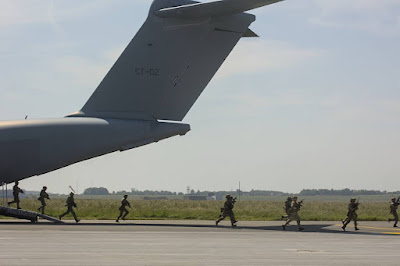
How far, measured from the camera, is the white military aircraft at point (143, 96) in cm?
2638

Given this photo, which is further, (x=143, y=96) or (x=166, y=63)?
(x=143, y=96)

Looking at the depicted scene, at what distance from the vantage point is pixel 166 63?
27.3m

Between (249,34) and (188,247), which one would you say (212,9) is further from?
(188,247)

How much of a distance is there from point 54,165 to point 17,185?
18.3 feet

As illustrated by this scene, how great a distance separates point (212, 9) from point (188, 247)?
1090 cm

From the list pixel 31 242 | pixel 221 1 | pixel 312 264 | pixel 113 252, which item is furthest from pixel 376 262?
pixel 221 1

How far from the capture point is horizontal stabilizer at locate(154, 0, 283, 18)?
25109mm

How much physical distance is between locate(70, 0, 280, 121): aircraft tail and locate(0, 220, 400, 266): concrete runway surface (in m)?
5.10

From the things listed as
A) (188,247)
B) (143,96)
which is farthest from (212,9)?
(188,247)

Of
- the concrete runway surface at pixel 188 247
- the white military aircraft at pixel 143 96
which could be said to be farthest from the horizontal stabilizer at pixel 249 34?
the concrete runway surface at pixel 188 247

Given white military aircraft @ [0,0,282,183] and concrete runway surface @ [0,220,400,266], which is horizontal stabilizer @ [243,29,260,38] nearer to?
white military aircraft @ [0,0,282,183]

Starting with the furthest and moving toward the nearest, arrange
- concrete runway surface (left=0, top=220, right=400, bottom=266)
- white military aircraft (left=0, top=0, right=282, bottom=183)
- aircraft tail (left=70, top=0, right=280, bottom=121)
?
1. aircraft tail (left=70, top=0, right=280, bottom=121)
2. white military aircraft (left=0, top=0, right=282, bottom=183)
3. concrete runway surface (left=0, top=220, right=400, bottom=266)

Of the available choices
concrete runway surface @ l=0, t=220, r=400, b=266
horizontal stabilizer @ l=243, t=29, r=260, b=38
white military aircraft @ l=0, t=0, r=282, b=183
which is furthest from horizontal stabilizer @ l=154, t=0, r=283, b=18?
concrete runway surface @ l=0, t=220, r=400, b=266

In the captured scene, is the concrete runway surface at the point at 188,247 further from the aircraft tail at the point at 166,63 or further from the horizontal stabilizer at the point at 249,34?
the horizontal stabilizer at the point at 249,34
